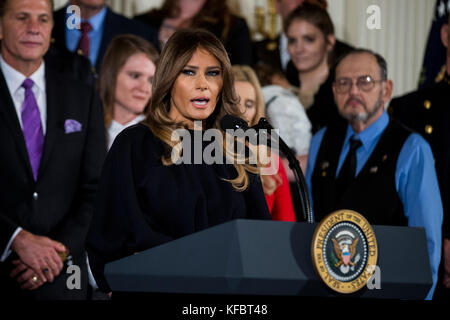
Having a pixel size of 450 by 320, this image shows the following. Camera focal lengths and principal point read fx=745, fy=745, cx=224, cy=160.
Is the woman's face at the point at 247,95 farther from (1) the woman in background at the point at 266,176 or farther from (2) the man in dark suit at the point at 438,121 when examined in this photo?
(2) the man in dark suit at the point at 438,121

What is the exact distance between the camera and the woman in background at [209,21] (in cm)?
436

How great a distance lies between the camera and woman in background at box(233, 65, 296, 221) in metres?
3.38

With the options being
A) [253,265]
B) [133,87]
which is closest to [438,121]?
[133,87]

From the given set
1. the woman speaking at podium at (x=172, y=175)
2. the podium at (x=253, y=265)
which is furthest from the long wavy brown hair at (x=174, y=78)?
the podium at (x=253, y=265)

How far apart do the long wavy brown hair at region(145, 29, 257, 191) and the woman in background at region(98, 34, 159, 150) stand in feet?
4.73

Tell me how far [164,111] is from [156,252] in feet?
2.26

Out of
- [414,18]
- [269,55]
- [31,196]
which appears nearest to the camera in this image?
[31,196]

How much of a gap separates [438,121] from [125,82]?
5.29ft

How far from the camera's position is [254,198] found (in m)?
2.36

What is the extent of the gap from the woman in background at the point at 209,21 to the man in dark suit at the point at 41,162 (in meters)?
1.06

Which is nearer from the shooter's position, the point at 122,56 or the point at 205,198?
the point at 205,198

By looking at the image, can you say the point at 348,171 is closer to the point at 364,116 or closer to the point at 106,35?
the point at 364,116
